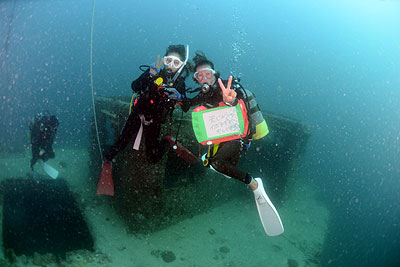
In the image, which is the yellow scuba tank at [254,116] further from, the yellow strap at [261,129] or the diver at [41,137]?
the diver at [41,137]

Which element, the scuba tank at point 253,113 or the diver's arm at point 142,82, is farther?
the diver's arm at point 142,82

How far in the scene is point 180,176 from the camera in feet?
17.3

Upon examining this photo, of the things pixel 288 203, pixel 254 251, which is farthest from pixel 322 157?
pixel 254 251

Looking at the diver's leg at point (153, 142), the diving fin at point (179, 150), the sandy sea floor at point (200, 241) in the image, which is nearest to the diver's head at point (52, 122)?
the sandy sea floor at point (200, 241)

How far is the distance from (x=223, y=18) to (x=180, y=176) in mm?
117779

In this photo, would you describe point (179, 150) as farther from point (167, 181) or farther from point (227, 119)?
point (227, 119)

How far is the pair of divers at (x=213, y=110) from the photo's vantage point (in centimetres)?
320

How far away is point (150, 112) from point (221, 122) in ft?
4.31

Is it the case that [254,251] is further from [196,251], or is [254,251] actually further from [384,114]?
[384,114]

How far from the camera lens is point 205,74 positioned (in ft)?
10.8

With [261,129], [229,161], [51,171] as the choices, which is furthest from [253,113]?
[51,171]

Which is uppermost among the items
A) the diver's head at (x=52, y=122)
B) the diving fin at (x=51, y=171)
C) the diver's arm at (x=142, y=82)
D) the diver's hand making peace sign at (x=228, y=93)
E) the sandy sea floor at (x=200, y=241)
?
the diver's hand making peace sign at (x=228, y=93)

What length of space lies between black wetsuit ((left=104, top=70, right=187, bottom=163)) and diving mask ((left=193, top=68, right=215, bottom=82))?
15.8 inches

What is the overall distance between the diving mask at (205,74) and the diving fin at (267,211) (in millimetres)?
1858
